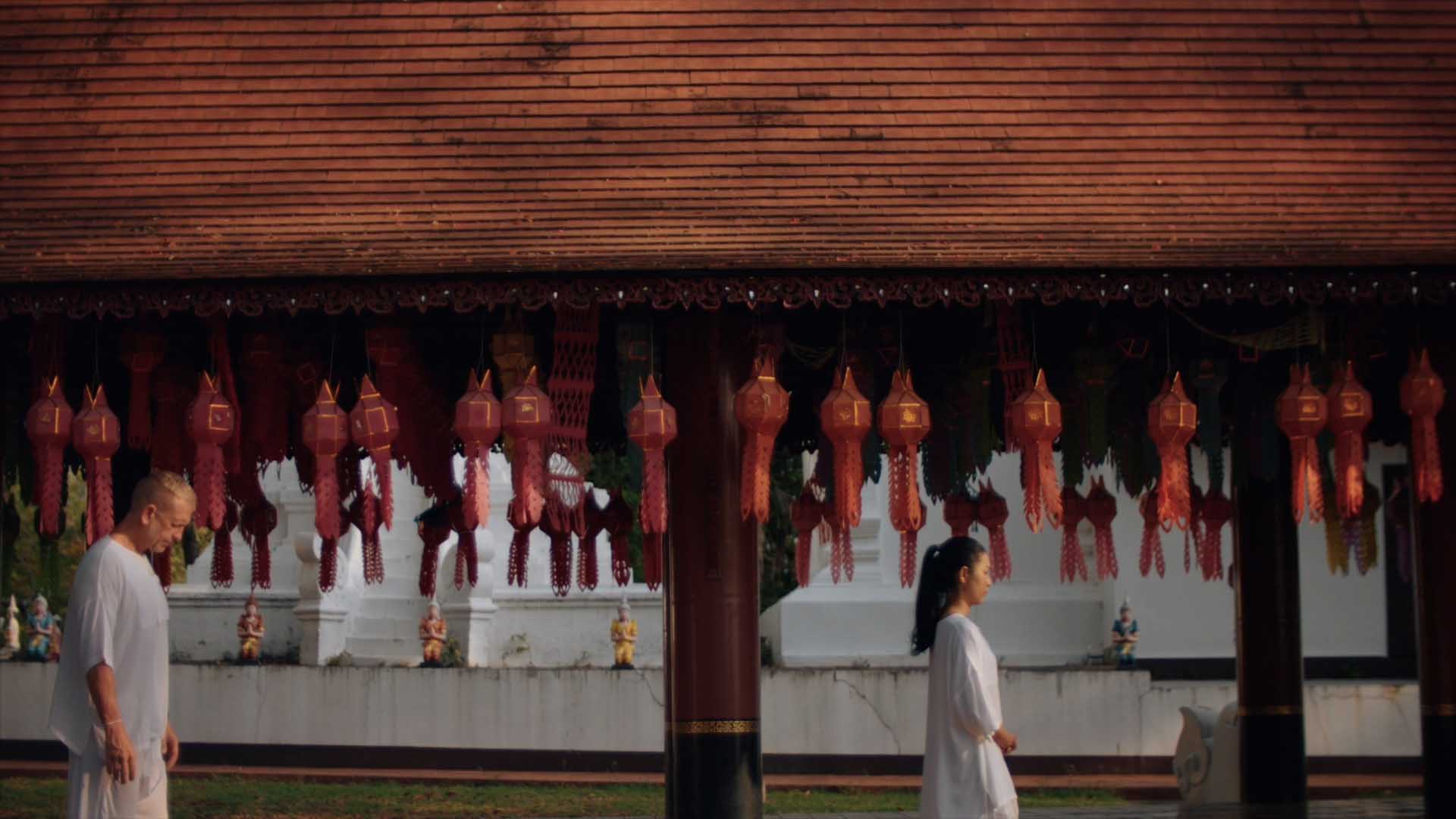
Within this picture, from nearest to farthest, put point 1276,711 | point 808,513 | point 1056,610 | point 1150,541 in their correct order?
1. point 1150,541
2. point 808,513
3. point 1276,711
4. point 1056,610

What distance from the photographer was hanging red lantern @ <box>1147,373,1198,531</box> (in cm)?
980

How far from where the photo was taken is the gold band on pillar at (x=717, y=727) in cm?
985

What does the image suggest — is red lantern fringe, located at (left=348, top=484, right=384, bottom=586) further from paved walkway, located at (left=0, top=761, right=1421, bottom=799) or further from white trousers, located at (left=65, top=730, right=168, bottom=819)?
white trousers, located at (left=65, top=730, right=168, bottom=819)

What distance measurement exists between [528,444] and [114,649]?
301 cm

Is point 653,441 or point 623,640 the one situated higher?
point 653,441

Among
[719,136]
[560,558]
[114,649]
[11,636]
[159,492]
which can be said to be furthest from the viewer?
[11,636]

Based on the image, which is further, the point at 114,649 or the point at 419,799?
the point at 419,799

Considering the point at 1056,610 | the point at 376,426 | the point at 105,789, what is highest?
the point at 376,426

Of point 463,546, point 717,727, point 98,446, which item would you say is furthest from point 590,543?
point 98,446

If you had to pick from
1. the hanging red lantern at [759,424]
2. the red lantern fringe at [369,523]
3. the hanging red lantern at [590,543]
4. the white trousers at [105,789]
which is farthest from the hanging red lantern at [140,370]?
the white trousers at [105,789]

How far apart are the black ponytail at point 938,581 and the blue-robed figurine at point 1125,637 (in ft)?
27.8

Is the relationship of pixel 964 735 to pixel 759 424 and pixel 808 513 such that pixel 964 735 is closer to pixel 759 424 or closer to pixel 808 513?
pixel 759 424

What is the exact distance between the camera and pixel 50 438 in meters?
9.77

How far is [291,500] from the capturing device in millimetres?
18312
